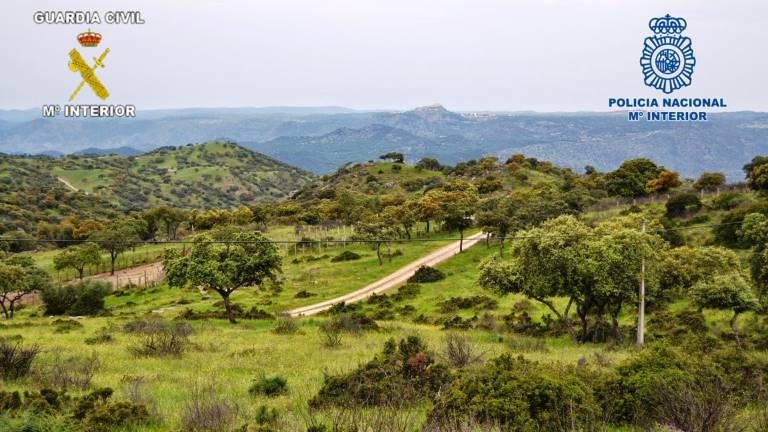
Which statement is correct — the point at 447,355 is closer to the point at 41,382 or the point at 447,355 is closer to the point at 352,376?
the point at 352,376

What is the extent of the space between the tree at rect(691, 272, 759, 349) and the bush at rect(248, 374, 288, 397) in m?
21.1

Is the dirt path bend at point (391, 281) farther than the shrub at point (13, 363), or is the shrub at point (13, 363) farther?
the dirt path bend at point (391, 281)

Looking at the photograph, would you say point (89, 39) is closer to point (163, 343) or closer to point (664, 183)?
point (163, 343)

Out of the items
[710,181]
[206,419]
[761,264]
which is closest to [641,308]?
[761,264]

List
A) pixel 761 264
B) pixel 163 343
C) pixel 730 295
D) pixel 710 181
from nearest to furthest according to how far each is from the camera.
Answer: pixel 163 343 < pixel 761 264 < pixel 730 295 < pixel 710 181

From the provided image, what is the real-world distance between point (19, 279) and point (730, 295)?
1865 inches

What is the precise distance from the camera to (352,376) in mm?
15484

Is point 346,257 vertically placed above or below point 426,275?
below

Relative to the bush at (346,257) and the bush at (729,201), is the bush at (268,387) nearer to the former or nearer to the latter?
the bush at (346,257)

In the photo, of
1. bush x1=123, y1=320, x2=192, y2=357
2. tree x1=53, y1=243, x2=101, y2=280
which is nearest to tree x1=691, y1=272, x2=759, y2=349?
bush x1=123, y1=320, x2=192, y2=357

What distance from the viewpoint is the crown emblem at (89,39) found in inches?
1891

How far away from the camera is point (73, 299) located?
47.4 m

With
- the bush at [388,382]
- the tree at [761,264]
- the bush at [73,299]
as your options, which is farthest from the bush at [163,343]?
the tree at [761,264]

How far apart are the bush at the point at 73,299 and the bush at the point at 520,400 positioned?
4211cm
